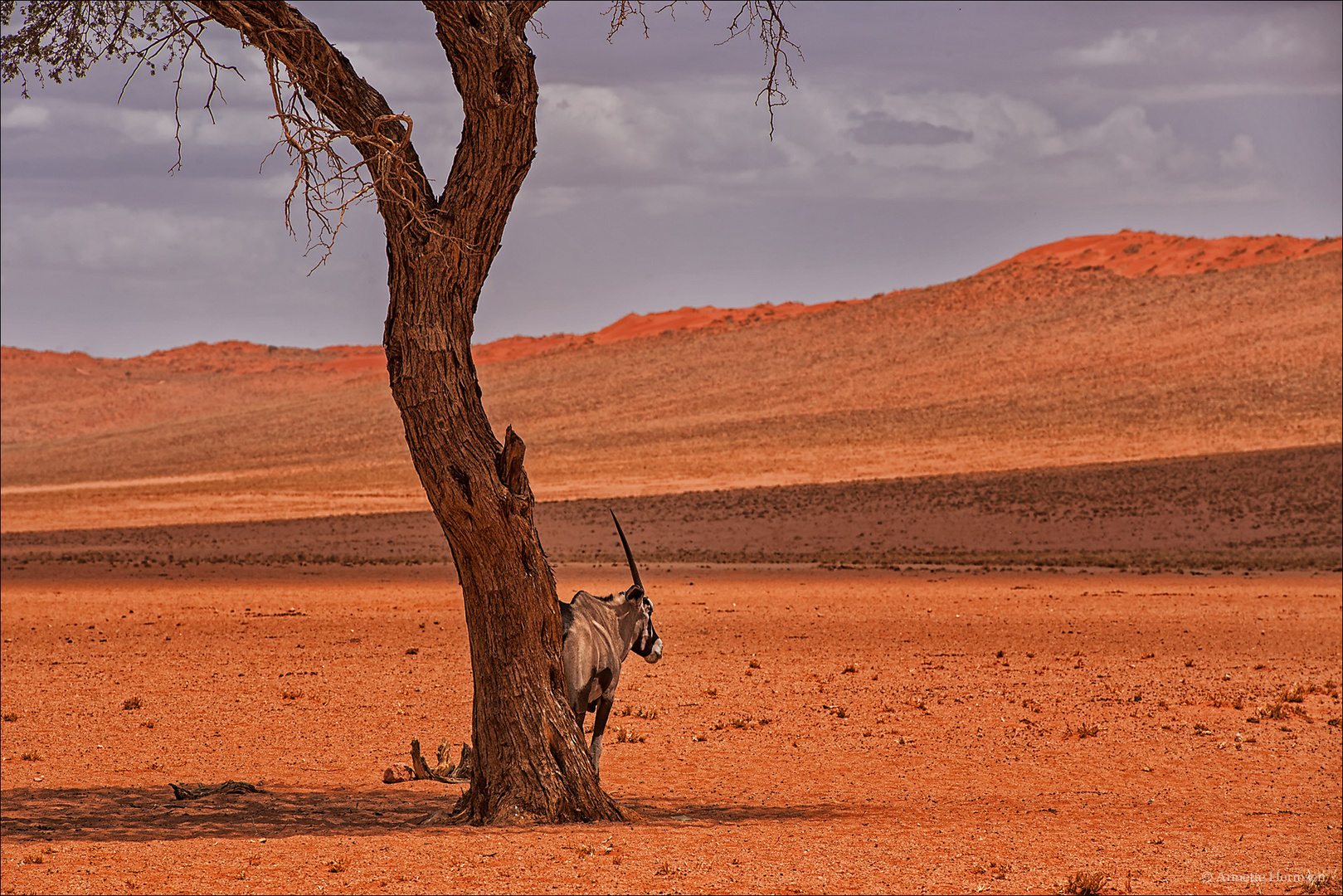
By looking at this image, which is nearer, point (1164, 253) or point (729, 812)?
point (729, 812)

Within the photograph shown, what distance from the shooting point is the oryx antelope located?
29.8ft

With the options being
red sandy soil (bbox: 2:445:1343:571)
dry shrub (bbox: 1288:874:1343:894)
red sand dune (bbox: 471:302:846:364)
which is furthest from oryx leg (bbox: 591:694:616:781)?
red sand dune (bbox: 471:302:846:364)

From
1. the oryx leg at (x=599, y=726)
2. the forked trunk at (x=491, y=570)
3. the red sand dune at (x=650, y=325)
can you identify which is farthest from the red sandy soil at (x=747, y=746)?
the red sand dune at (x=650, y=325)

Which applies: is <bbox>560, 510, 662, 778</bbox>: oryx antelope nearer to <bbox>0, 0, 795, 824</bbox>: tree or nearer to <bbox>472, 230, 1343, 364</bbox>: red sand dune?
<bbox>0, 0, 795, 824</bbox>: tree

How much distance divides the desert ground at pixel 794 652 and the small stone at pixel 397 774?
21 cm

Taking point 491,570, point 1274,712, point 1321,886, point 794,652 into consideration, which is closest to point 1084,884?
point 1321,886

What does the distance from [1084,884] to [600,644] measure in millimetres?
3603

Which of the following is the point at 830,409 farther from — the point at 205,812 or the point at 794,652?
the point at 205,812

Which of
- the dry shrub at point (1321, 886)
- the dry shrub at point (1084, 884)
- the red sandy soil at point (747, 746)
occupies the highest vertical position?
the dry shrub at point (1084, 884)

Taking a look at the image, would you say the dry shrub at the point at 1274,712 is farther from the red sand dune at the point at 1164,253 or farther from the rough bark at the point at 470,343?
the red sand dune at the point at 1164,253

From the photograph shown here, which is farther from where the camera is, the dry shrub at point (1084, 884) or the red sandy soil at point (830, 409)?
the red sandy soil at point (830, 409)

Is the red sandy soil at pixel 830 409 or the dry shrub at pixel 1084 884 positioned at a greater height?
the red sandy soil at pixel 830 409

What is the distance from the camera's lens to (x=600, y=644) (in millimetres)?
9297

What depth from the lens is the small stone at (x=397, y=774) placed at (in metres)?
10.5
